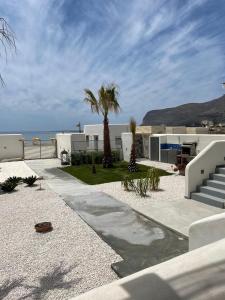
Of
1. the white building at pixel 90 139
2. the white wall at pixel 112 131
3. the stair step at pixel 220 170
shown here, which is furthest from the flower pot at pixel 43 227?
the white wall at pixel 112 131

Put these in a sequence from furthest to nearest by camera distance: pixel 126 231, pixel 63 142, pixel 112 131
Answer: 1. pixel 112 131
2. pixel 63 142
3. pixel 126 231

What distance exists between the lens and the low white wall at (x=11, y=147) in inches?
1057

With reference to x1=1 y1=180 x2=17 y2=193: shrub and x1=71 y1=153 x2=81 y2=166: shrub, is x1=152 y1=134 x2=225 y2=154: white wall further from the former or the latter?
x1=1 y1=180 x2=17 y2=193: shrub

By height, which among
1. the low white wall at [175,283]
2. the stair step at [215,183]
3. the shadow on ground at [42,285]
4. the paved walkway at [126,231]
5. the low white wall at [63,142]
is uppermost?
the low white wall at [63,142]

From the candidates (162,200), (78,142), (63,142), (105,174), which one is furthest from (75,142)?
(162,200)

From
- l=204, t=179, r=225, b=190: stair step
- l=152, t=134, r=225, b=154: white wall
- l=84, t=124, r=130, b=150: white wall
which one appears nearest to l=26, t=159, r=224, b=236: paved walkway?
l=204, t=179, r=225, b=190: stair step

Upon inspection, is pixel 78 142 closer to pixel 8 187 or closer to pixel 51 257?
pixel 8 187

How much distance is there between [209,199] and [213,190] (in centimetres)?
46

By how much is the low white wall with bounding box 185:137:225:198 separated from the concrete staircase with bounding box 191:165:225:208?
0.64 feet

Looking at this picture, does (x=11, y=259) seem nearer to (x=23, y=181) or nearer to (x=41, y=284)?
(x=41, y=284)

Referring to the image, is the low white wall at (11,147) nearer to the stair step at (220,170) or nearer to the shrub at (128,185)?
the shrub at (128,185)

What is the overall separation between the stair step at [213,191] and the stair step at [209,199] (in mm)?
148

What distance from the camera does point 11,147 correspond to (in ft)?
89.3

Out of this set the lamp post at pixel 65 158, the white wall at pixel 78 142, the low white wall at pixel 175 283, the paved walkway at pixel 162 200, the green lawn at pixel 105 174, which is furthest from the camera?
the white wall at pixel 78 142
